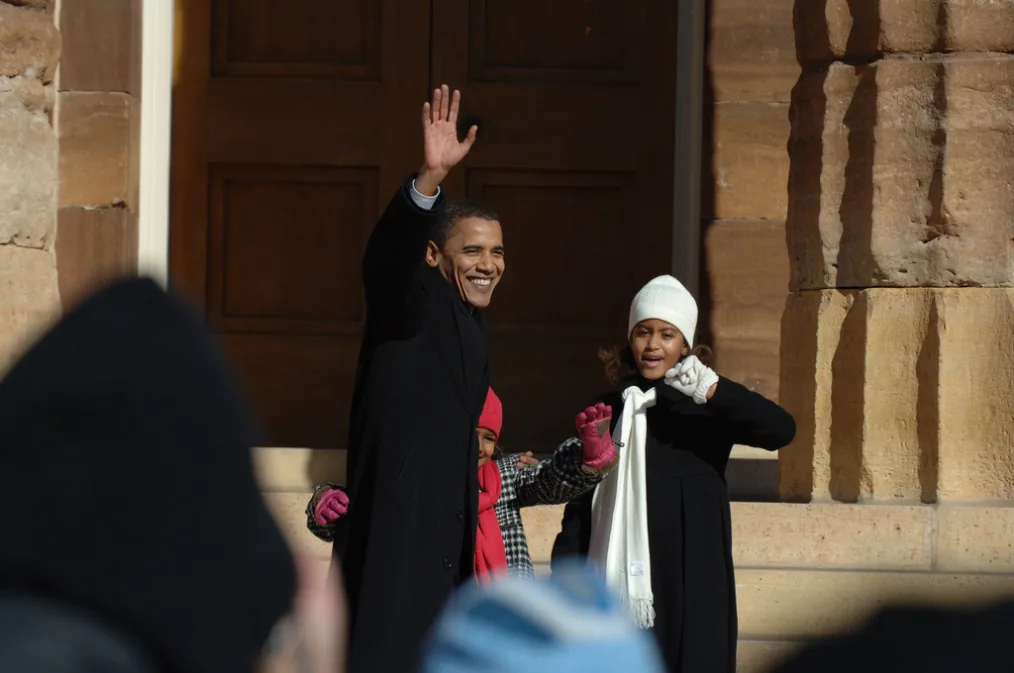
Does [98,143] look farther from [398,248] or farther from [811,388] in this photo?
[398,248]

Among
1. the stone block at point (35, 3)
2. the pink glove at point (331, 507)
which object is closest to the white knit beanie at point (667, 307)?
the pink glove at point (331, 507)

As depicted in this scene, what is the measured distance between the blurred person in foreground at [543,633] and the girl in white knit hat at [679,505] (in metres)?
3.09

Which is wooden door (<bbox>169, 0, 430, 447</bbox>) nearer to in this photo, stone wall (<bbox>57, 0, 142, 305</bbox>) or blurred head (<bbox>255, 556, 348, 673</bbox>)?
stone wall (<bbox>57, 0, 142, 305</bbox>)

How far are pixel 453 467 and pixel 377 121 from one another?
12.5 feet

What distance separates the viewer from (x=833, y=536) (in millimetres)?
5402

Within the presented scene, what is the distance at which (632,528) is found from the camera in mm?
4258

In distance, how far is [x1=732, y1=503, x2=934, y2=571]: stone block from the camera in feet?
17.7

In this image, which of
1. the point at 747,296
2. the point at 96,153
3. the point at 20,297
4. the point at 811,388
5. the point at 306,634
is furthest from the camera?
the point at 747,296

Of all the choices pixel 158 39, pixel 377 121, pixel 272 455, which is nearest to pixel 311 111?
pixel 377 121

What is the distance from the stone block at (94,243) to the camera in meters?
6.44

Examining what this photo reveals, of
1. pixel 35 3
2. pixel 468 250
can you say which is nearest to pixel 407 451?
pixel 468 250

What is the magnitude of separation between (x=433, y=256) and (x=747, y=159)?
316 centimetres

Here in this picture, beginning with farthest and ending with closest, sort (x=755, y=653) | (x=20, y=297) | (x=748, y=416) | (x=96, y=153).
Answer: (x=96, y=153) < (x=20, y=297) < (x=755, y=653) < (x=748, y=416)

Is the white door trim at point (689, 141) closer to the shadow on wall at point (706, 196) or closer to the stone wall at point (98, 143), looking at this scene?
the shadow on wall at point (706, 196)
